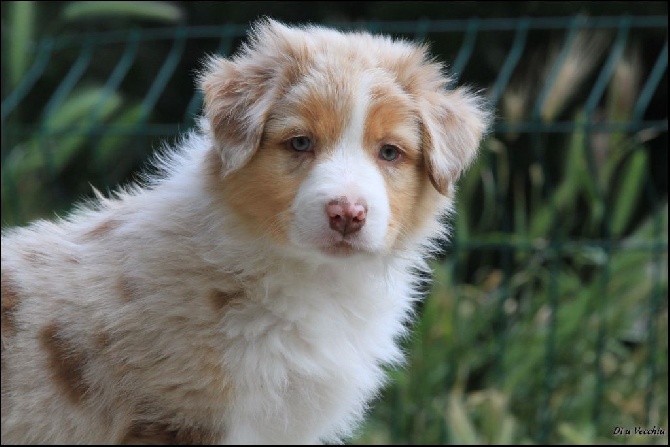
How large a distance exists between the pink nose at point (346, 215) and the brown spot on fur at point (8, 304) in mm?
1200

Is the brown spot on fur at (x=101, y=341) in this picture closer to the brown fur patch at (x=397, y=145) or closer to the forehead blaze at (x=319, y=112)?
the forehead blaze at (x=319, y=112)

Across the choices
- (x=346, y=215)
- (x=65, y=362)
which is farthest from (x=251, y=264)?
(x=65, y=362)

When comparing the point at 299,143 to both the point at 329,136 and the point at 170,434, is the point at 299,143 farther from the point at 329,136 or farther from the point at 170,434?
the point at 170,434

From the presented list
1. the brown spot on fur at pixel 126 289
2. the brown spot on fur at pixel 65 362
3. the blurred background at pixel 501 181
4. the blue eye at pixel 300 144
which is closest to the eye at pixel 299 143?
the blue eye at pixel 300 144

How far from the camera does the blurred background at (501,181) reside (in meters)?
5.68

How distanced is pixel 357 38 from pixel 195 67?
1.99ft

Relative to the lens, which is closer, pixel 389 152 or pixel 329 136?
pixel 329 136

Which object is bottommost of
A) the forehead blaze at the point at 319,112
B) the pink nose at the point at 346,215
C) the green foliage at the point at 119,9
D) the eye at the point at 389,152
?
the pink nose at the point at 346,215

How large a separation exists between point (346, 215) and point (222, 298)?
536 millimetres

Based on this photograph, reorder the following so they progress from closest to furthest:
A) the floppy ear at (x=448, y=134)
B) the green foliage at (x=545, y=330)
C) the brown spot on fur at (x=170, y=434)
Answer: the brown spot on fur at (x=170, y=434) → the floppy ear at (x=448, y=134) → the green foliage at (x=545, y=330)

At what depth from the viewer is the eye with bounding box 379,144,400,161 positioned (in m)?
3.40

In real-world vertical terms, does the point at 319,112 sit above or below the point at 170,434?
above

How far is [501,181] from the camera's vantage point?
23.2 feet

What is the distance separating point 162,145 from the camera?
392cm
